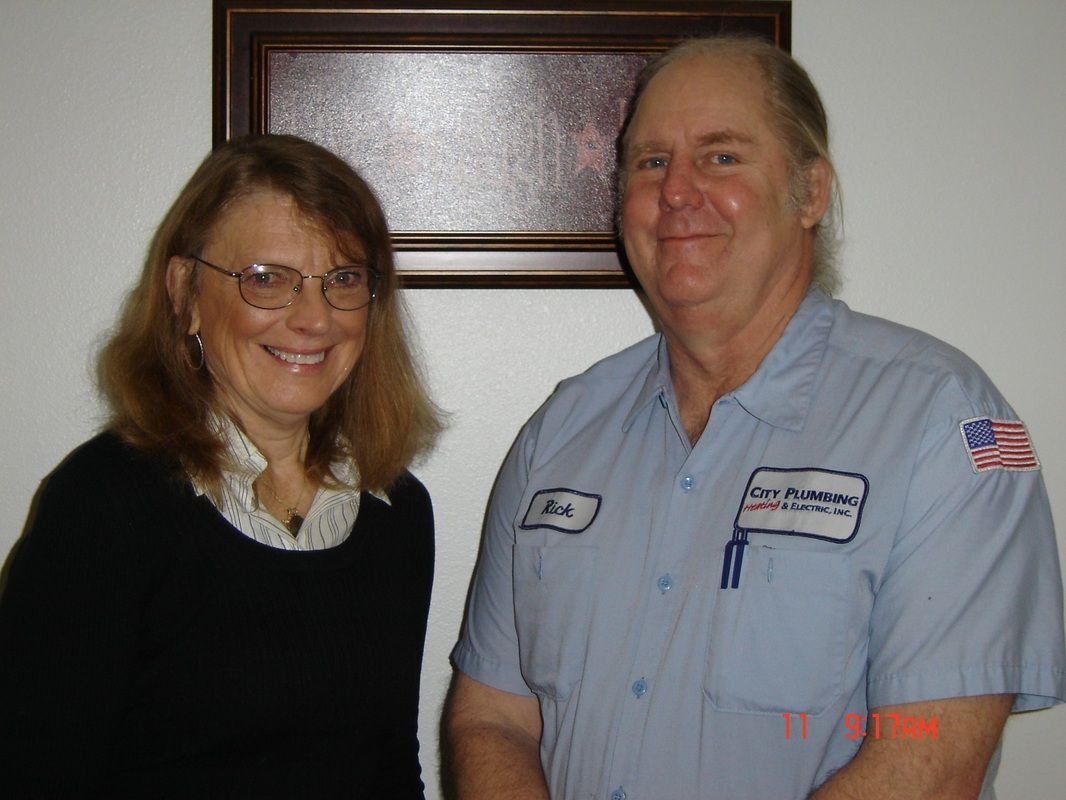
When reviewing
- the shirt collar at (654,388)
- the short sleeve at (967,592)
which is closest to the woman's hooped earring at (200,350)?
the shirt collar at (654,388)

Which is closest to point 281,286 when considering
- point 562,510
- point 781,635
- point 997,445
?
point 562,510

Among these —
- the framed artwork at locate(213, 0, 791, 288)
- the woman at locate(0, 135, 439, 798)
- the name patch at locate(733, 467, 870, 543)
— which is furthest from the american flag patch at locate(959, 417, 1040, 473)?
the woman at locate(0, 135, 439, 798)

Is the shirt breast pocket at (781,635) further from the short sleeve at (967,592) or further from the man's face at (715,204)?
the man's face at (715,204)

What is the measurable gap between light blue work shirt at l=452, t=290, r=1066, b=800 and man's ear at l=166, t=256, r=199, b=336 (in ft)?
2.18

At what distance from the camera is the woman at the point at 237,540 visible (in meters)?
1.43

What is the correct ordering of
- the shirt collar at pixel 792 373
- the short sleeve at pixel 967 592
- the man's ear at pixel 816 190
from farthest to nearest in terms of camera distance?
the man's ear at pixel 816 190
the shirt collar at pixel 792 373
the short sleeve at pixel 967 592

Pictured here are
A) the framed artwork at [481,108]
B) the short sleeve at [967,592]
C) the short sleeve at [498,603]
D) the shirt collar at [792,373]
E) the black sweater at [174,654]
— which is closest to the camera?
the short sleeve at [967,592]

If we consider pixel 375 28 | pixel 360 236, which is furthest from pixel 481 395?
pixel 375 28

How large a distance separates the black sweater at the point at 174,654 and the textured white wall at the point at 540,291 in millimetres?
485

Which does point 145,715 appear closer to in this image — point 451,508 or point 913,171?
point 451,508

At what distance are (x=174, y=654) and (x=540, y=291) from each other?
3.33 feet

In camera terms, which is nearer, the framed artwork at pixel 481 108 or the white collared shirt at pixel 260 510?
the white collared shirt at pixel 260 510

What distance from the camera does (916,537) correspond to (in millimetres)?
1340
